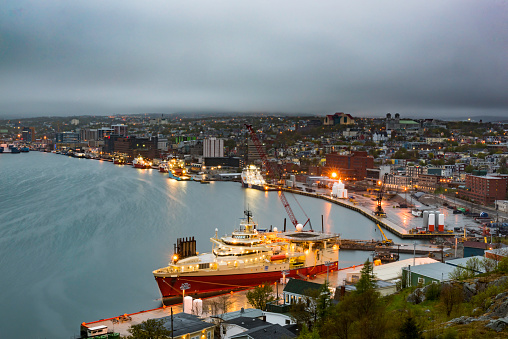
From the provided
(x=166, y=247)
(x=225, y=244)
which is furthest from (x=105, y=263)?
(x=225, y=244)

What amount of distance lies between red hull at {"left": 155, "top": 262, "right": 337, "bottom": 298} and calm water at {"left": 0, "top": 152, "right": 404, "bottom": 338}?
0.35 m

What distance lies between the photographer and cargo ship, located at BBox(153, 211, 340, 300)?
8281mm

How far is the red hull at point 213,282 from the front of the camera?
8086 mm

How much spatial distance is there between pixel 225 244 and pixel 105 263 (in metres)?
2.91

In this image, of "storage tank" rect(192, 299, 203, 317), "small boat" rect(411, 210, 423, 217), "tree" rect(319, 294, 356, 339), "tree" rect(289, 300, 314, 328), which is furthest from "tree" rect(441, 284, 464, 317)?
"small boat" rect(411, 210, 423, 217)

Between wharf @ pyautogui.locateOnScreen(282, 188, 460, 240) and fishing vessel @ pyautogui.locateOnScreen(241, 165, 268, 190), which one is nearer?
wharf @ pyautogui.locateOnScreen(282, 188, 460, 240)

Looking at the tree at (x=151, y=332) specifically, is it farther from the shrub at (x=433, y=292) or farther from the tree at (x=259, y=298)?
the shrub at (x=433, y=292)

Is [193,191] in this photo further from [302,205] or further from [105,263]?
[105,263]

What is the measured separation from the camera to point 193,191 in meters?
24.3

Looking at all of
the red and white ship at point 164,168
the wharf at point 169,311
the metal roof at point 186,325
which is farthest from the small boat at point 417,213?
the red and white ship at point 164,168

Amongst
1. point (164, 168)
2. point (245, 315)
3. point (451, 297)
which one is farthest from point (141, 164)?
point (451, 297)

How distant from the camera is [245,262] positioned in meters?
8.88

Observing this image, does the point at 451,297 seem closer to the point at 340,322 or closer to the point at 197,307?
the point at 340,322

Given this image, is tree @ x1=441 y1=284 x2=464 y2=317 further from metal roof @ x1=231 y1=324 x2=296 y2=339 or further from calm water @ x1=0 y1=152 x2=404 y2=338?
calm water @ x1=0 y1=152 x2=404 y2=338
